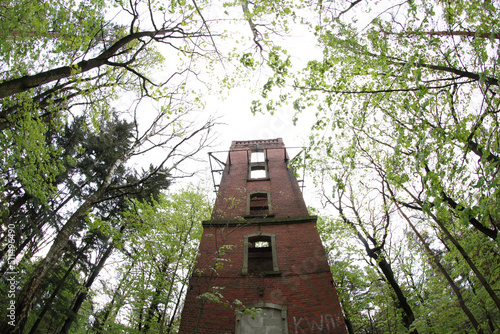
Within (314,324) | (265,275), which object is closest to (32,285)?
(265,275)

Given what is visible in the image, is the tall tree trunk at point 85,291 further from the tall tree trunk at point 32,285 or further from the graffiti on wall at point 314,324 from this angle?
the graffiti on wall at point 314,324

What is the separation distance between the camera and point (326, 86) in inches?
219

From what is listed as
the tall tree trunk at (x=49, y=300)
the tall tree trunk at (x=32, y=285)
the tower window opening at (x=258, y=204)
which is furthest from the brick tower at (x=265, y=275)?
the tall tree trunk at (x=49, y=300)

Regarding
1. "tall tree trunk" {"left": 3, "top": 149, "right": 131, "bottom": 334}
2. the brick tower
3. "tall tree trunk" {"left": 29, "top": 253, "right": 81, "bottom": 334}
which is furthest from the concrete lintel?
"tall tree trunk" {"left": 29, "top": 253, "right": 81, "bottom": 334}

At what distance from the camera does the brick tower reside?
7.02m

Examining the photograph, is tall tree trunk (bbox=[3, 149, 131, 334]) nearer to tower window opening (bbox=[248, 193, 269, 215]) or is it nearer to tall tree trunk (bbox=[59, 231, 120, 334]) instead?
tower window opening (bbox=[248, 193, 269, 215])

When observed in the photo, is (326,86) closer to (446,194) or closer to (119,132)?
(446,194)

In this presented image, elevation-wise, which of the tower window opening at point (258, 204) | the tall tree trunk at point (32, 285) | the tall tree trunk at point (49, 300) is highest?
the tower window opening at point (258, 204)

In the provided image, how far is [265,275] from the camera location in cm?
806

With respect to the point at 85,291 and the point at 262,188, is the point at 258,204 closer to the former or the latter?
the point at 262,188

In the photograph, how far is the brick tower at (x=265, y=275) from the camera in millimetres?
7016

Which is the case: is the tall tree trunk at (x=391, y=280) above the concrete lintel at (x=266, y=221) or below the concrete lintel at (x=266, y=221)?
below

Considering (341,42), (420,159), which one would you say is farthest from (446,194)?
(341,42)

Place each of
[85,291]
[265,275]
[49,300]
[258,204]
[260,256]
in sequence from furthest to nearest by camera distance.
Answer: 1. [258,204]
2. [85,291]
3. [260,256]
4. [49,300]
5. [265,275]
